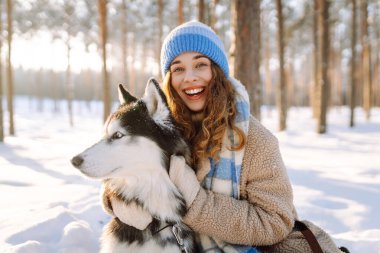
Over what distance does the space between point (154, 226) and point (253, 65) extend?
144 inches

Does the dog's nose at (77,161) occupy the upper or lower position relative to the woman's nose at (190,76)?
lower

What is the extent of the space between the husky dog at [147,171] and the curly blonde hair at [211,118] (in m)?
0.15

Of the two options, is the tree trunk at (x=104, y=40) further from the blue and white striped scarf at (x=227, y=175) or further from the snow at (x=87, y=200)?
the blue and white striped scarf at (x=227, y=175)

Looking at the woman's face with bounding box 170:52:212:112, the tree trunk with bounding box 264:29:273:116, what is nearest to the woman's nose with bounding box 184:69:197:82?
the woman's face with bounding box 170:52:212:112

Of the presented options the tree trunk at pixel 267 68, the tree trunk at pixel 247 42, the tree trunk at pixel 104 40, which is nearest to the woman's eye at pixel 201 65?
the tree trunk at pixel 247 42

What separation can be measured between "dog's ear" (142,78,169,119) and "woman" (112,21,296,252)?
0.67 feet

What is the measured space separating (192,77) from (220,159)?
58cm

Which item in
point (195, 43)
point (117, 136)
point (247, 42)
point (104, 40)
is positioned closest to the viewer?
point (117, 136)

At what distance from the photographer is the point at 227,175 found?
223cm

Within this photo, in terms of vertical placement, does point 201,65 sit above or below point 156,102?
above

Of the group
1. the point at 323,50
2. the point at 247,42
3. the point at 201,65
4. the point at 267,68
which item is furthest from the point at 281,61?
the point at 267,68

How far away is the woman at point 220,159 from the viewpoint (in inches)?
83.2

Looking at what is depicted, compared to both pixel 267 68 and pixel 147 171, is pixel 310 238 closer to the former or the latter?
pixel 147 171

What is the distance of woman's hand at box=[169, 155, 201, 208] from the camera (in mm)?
2070
